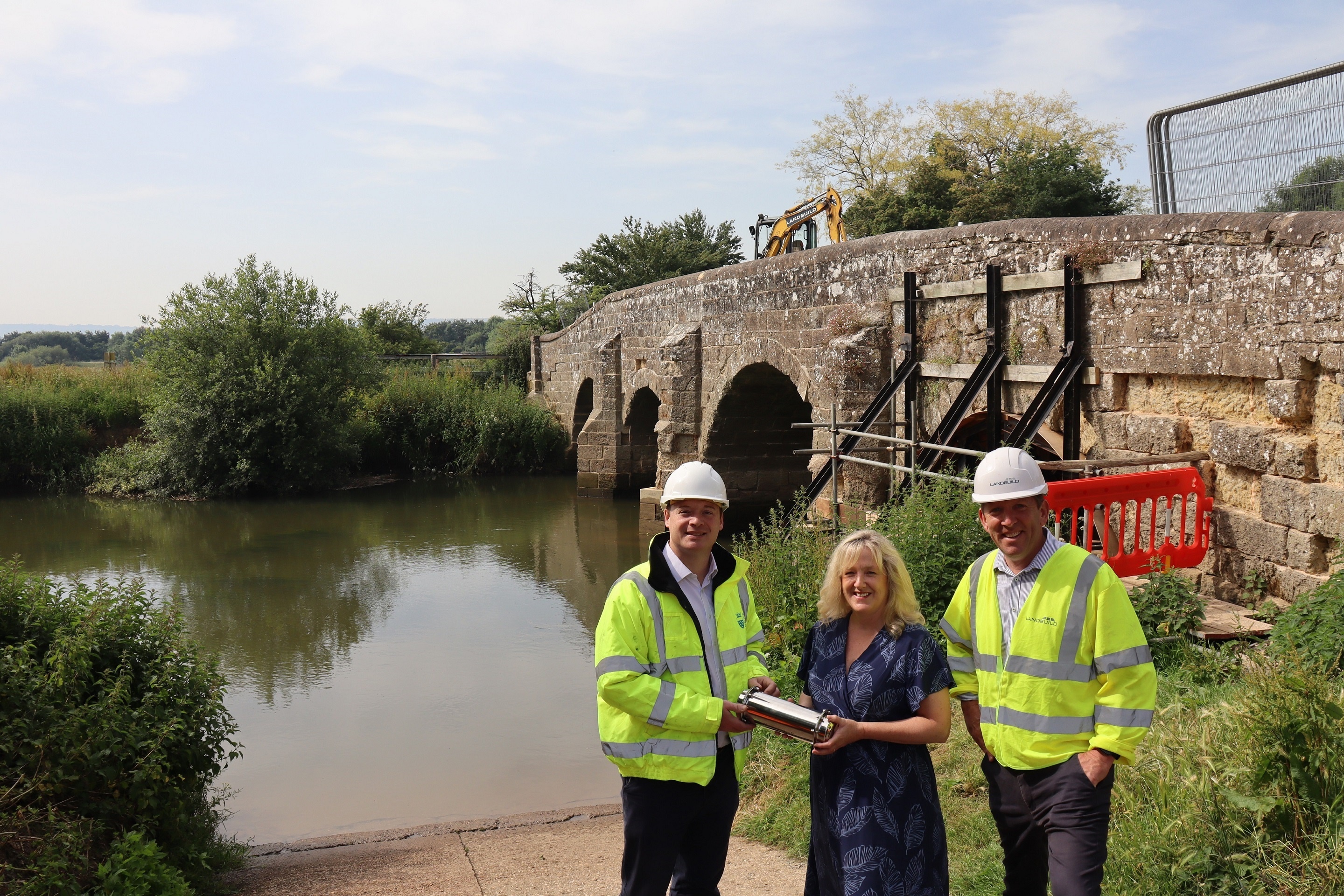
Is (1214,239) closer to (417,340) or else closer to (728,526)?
(728,526)

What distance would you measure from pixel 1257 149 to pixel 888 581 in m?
5.43

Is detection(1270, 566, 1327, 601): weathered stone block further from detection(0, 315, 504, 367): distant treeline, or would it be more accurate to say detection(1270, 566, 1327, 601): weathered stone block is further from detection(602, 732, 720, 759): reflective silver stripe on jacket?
detection(0, 315, 504, 367): distant treeline

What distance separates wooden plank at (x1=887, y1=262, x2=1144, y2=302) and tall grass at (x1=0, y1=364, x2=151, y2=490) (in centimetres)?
1770

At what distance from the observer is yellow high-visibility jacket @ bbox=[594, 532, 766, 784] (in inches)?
104

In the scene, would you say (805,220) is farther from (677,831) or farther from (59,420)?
(677,831)

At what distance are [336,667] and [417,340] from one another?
29.6 meters

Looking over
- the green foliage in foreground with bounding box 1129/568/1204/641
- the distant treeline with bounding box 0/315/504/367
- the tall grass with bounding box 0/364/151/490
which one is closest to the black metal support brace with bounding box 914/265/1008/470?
the green foliage in foreground with bounding box 1129/568/1204/641

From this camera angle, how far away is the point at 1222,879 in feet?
9.54

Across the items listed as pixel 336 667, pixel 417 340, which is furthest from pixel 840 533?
pixel 417 340

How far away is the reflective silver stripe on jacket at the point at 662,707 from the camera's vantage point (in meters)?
2.65

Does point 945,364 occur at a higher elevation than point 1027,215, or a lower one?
lower

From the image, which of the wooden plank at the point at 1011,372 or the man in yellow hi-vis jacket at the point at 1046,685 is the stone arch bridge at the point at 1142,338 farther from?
the man in yellow hi-vis jacket at the point at 1046,685

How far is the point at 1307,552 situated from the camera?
5.61 meters

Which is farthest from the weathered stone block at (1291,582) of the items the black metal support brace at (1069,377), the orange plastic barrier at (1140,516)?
the black metal support brace at (1069,377)
